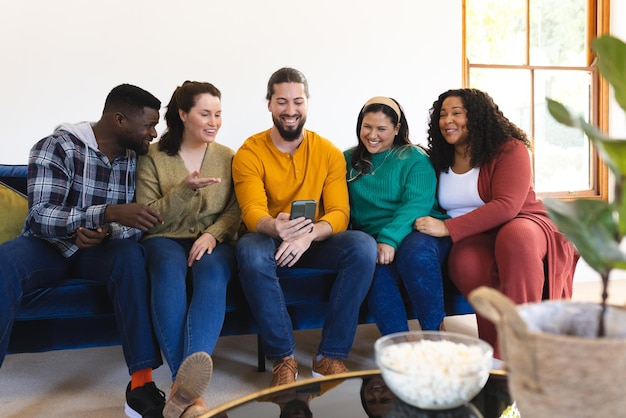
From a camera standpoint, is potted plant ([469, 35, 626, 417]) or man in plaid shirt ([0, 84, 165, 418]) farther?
man in plaid shirt ([0, 84, 165, 418])

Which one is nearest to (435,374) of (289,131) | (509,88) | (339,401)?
(339,401)

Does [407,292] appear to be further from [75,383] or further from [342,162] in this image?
[75,383]

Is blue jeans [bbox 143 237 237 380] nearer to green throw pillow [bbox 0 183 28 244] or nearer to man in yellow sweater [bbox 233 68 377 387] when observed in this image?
man in yellow sweater [bbox 233 68 377 387]

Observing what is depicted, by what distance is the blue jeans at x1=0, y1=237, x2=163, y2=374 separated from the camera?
6.50 ft

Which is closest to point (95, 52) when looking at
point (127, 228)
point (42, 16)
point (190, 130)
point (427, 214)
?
point (42, 16)

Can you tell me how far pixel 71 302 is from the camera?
2119mm

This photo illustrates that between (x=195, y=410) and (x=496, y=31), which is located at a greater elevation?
(x=496, y=31)

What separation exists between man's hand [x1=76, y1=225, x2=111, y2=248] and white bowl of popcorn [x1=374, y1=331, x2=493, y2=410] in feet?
4.63

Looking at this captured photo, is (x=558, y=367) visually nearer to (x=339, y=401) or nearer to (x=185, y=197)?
(x=339, y=401)

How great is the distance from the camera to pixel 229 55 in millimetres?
3395

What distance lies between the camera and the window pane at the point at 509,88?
403cm

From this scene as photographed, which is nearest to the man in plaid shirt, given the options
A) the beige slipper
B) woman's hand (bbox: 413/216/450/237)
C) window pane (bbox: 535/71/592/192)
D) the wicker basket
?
the beige slipper

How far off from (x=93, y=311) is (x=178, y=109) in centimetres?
88

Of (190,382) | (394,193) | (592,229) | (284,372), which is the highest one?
(592,229)
